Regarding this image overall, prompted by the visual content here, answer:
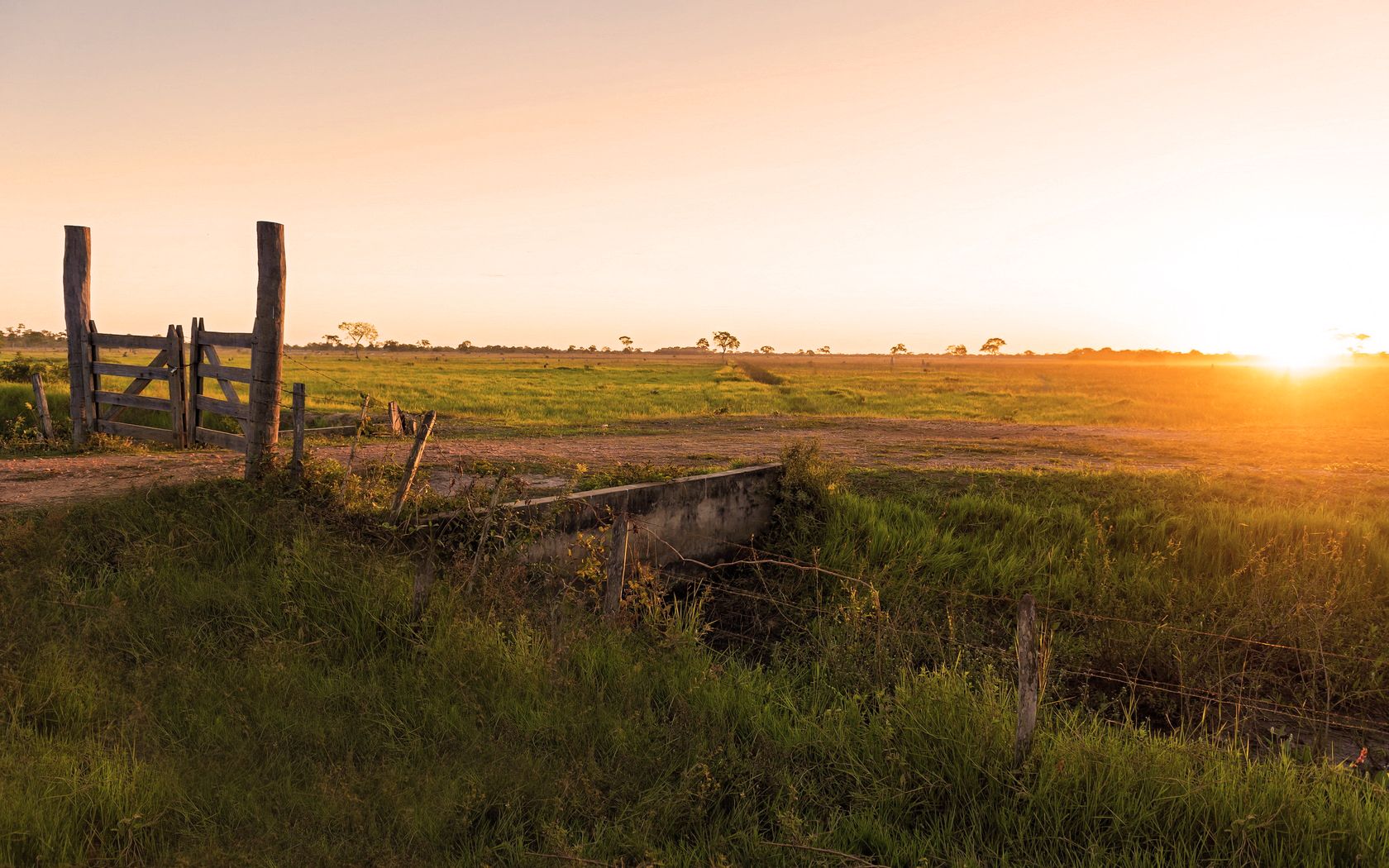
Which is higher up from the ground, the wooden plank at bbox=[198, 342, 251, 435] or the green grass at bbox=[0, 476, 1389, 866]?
the wooden plank at bbox=[198, 342, 251, 435]

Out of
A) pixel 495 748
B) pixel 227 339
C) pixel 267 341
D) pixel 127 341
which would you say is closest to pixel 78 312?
pixel 127 341

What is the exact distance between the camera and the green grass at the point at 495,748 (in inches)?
159

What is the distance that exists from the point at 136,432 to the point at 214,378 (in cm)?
241

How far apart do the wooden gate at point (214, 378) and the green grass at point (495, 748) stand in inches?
158

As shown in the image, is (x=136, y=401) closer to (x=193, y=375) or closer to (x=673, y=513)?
(x=193, y=375)

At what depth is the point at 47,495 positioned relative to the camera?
8.42m

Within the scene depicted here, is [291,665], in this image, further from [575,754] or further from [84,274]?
[84,274]

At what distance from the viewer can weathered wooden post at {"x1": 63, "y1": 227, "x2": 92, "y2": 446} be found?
12430 mm

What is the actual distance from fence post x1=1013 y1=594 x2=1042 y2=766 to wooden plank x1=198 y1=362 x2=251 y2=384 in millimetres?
9868

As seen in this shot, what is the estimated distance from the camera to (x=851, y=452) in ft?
47.2

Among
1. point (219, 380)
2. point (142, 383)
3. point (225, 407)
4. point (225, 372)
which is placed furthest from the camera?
point (142, 383)

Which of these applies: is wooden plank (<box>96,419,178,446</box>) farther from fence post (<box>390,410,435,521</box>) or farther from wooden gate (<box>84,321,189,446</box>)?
fence post (<box>390,410,435,521</box>)

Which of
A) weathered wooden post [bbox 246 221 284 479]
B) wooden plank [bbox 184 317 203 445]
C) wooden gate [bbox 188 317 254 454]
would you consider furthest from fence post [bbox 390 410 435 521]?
wooden plank [bbox 184 317 203 445]

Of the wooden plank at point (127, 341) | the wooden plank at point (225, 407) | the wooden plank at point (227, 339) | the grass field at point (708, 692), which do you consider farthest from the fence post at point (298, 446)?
the wooden plank at point (127, 341)
